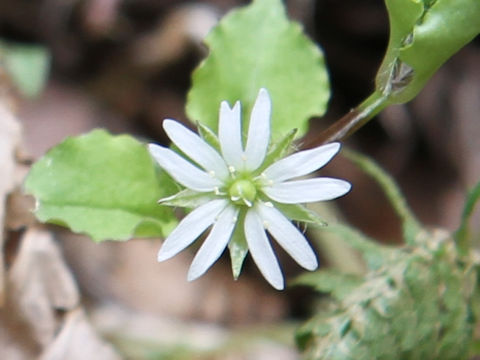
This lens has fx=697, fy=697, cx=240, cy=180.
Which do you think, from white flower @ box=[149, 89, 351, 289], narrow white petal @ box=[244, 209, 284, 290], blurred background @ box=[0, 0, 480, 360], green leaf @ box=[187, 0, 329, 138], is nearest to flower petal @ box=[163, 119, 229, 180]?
white flower @ box=[149, 89, 351, 289]

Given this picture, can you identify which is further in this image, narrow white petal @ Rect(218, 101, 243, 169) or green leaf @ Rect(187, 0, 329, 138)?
green leaf @ Rect(187, 0, 329, 138)

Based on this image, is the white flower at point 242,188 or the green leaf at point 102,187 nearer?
the white flower at point 242,188

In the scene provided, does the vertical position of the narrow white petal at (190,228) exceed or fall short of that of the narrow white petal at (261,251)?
it exceeds it

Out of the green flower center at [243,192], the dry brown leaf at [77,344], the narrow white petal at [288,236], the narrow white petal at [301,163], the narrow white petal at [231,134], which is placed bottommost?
the narrow white petal at [288,236]

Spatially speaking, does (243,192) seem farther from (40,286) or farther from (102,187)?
(40,286)

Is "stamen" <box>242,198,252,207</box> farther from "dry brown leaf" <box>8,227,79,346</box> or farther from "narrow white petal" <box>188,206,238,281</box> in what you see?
"dry brown leaf" <box>8,227,79,346</box>

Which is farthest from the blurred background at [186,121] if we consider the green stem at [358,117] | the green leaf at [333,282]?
the green stem at [358,117]

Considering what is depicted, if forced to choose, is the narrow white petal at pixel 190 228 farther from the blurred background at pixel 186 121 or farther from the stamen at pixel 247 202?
the blurred background at pixel 186 121
